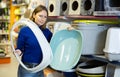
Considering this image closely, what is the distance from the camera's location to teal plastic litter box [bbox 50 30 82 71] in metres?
2.59

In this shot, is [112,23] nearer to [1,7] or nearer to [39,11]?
[39,11]

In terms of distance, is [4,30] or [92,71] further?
[4,30]

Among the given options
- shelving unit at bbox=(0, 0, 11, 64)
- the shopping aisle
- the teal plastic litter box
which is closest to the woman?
the teal plastic litter box

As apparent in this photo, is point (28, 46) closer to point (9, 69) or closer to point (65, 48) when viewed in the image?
point (65, 48)

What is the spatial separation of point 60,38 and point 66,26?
199 mm

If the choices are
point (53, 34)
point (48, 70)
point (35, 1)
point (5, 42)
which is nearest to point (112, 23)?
point (53, 34)

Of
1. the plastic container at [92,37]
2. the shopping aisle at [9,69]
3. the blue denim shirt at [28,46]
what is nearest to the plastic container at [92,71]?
the plastic container at [92,37]

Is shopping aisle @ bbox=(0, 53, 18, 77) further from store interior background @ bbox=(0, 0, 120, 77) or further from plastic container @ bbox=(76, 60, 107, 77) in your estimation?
plastic container @ bbox=(76, 60, 107, 77)

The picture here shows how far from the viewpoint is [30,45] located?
7.86 feet

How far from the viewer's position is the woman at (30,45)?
238 centimetres

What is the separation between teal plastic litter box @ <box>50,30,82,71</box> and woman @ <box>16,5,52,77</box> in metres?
0.23

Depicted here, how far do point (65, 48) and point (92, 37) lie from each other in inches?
15.7

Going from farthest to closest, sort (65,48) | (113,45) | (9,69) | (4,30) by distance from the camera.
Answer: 1. (4,30)
2. (9,69)
3. (65,48)
4. (113,45)

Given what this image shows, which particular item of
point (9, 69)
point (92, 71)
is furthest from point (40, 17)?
point (9, 69)
